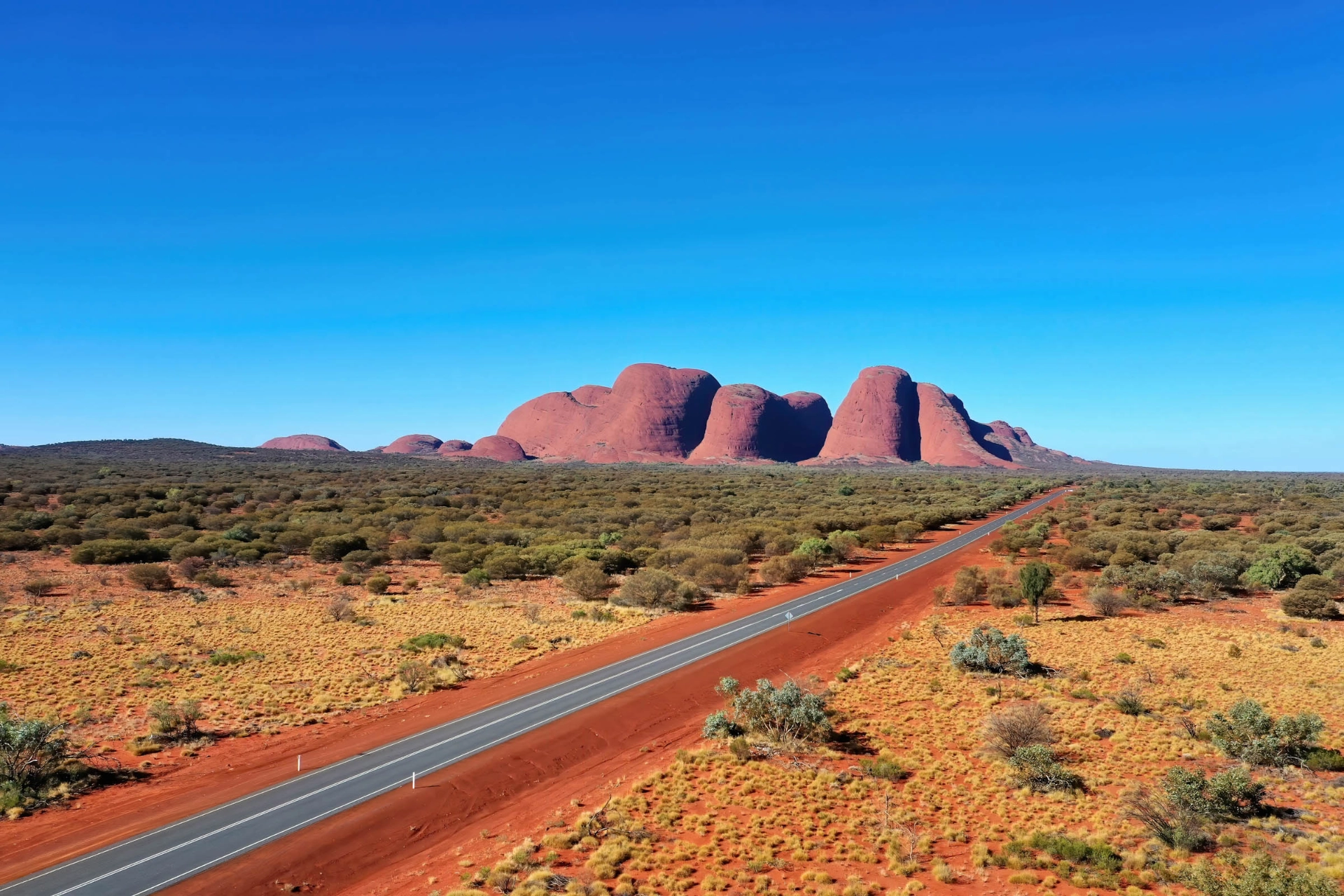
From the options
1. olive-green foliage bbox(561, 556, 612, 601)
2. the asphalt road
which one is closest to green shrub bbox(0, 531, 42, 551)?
olive-green foliage bbox(561, 556, 612, 601)

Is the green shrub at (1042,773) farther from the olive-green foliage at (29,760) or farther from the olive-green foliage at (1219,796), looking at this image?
the olive-green foliage at (29,760)

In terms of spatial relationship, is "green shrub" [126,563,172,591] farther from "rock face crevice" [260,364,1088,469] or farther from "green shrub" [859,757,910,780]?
"rock face crevice" [260,364,1088,469]

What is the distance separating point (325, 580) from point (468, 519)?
19.3 metres

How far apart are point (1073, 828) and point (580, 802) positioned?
9.24m

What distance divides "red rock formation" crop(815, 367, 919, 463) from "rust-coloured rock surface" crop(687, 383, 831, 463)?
12.0m

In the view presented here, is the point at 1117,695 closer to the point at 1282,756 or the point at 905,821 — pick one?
the point at 1282,756

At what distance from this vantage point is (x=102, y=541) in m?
38.2

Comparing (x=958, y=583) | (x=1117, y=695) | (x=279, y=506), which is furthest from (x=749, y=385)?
(x=1117, y=695)

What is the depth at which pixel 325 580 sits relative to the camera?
1436 inches

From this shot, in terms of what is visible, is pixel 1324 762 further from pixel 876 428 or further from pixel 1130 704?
pixel 876 428

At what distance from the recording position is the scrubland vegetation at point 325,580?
20.0 meters

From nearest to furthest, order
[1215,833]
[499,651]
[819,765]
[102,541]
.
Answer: [1215,833] → [819,765] → [499,651] → [102,541]

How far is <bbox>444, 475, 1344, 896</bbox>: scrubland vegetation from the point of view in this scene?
1110cm

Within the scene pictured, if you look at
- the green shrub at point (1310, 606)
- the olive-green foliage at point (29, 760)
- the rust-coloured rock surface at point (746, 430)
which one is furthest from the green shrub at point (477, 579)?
the rust-coloured rock surface at point (746, 430)
